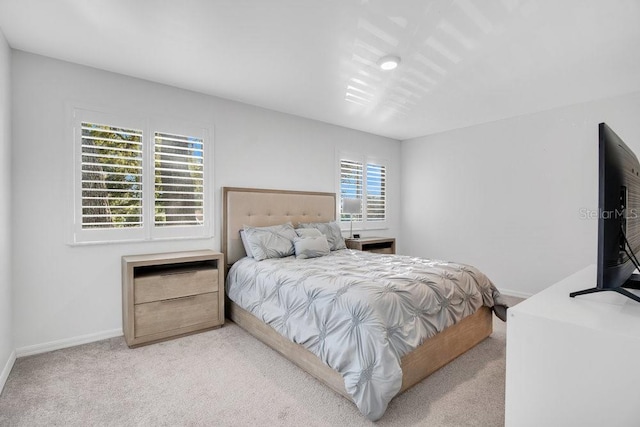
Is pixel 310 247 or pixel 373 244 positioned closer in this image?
Result: pixel 310 247

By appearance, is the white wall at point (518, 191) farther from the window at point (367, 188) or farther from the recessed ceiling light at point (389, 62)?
the recessed ceiling light at point (389, 62)

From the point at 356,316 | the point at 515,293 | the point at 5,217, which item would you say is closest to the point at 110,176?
the point at 5,217

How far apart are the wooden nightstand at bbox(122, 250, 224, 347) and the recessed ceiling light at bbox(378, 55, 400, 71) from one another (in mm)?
2330

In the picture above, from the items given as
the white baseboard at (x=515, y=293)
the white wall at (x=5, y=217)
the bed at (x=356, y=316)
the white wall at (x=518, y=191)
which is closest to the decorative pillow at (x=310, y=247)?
the bed at (x=356, y=316)

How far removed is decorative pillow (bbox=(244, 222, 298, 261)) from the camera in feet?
10.8

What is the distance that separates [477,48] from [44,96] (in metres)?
3.55

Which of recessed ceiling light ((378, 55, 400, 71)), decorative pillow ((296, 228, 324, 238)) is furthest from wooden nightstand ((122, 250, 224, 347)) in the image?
recessed ceiling light ((378, 55, 400, 71))

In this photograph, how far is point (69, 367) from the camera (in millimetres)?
2363

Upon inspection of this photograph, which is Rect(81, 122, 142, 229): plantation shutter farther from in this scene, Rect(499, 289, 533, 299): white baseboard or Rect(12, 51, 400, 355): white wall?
Rect(499, 289, 533, 299): white baseboard

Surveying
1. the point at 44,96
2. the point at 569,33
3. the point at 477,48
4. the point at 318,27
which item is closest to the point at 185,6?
the point at 318,27

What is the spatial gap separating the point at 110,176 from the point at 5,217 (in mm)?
787

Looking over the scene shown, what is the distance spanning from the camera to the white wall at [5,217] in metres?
2.20

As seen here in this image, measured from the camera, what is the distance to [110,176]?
2.89 meters

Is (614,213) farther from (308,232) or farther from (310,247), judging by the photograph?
(308,232)
